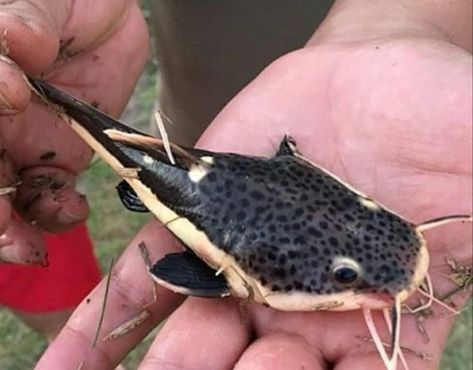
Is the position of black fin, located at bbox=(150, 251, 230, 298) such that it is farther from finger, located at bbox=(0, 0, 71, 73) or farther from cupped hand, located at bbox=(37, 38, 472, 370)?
finger, located at bbox=(0, 0, 71, 73)

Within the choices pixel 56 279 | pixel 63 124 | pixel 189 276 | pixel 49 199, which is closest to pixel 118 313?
pixel 189 276

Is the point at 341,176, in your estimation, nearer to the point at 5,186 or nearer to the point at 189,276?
the point at 189,276

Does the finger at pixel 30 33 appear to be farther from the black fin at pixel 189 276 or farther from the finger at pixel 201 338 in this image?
the finger at pixel 201 338

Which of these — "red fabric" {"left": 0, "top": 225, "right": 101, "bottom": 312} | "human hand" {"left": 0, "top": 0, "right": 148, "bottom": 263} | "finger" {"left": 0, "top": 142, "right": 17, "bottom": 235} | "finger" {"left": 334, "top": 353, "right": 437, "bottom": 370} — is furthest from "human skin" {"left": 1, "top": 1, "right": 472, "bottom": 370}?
"red fabric" {"left": 0, "top": 225, "right": 101, "bottom": 312}

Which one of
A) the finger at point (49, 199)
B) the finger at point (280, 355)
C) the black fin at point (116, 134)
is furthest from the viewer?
the finger at point (49, 199)

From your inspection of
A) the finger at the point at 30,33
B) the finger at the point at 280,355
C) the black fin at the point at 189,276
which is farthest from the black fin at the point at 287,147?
the finger at the point at 30,33

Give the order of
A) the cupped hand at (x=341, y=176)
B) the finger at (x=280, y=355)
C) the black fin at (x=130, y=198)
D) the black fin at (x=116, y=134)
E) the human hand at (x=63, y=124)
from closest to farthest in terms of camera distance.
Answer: the finger at (x=280, y=355)
the cupped hand at (x=341, y=176)
the black fin at (x=116, y=134)
the black fin at (x=130, y=198)
the human hand at (x=63, y=124)

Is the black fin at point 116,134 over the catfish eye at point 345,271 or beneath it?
over
